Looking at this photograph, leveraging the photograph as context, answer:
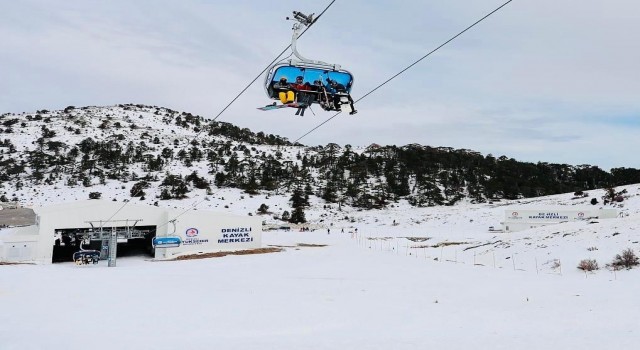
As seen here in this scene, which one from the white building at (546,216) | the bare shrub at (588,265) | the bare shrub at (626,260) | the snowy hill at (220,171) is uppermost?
the snowy hill at (220,171)

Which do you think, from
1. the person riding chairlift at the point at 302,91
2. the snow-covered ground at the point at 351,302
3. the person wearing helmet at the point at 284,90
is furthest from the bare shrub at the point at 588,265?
the person wearing helmet at the point at 284,90

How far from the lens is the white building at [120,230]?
34125mm

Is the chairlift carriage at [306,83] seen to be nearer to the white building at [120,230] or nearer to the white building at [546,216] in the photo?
the white building at [120,230]

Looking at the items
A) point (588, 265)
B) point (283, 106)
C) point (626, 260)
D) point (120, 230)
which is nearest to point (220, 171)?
point (120, 230)

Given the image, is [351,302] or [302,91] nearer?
[302,91]

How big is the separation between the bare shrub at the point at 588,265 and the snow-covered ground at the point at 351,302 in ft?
1.61

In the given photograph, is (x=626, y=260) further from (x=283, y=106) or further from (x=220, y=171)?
(x=220, y=171)

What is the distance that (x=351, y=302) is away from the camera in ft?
57.3

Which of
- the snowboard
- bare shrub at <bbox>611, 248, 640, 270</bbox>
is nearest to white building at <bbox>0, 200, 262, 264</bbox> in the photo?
the snowboard

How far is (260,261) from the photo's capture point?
33.5 metres

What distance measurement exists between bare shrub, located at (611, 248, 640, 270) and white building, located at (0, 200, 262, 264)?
29.8m

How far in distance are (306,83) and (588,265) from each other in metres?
20.8

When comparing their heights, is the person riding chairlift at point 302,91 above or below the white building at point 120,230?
above

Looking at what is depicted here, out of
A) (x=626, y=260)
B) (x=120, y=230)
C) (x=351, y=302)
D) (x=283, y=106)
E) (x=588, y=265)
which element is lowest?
(x=351, y=302)
